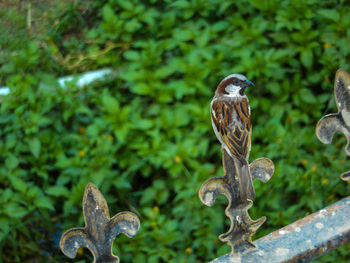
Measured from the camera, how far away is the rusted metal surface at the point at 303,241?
1594 millimetres

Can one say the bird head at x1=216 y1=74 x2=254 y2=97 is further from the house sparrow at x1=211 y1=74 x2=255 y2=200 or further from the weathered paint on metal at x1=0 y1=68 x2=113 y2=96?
the weathered paint on metal at x1=0 y1=68 x2=113 y2=96

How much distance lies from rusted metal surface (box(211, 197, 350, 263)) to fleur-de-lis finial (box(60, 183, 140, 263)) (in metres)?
0.32

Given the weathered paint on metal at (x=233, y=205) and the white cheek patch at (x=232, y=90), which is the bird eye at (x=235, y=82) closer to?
the white cheek patch at (x=232, y=90)

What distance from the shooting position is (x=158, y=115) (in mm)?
3607

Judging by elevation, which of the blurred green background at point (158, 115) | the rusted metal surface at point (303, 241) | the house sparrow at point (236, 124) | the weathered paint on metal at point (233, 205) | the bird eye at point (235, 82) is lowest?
the blurred green background at point (158, 115)

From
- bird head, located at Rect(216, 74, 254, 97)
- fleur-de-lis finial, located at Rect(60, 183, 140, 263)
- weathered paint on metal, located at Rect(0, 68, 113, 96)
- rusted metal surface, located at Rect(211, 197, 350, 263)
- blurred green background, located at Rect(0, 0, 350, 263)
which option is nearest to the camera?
fleur-de-lis finial, located at Rect(60, 183, 140, 263)

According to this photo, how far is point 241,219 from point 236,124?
327mm

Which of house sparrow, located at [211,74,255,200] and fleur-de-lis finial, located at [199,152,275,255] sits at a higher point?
house sparrow, located at [211,74,255,200]

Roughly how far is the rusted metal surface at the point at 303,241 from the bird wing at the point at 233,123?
0.29 m

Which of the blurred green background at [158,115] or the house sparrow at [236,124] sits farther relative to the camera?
the blurred green background at [158,115]

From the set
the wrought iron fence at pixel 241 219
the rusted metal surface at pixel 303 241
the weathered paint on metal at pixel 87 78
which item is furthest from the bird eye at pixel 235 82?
the weathered paint on metal at pixel 87 78

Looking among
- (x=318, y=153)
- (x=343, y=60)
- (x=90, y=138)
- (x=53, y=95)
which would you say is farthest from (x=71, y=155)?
(x=343, y=60)

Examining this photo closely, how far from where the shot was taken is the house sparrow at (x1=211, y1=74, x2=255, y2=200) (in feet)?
5.29

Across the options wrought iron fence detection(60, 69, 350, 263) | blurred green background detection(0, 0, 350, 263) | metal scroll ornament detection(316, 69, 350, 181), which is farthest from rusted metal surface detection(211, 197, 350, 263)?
blurred green background detection(0, 0, 350, 263)
